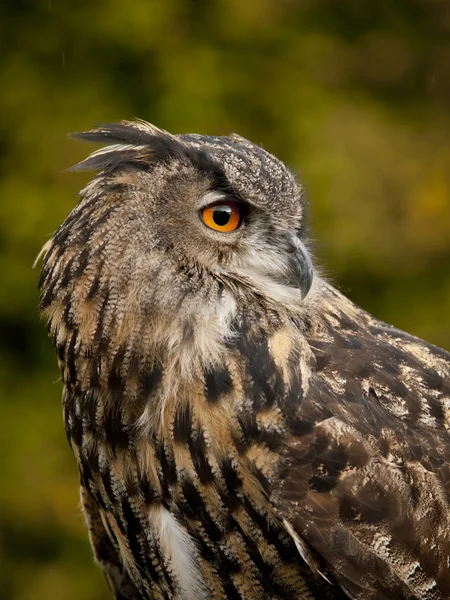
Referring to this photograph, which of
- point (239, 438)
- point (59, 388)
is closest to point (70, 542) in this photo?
point (59, 388)

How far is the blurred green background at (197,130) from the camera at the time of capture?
4430mm

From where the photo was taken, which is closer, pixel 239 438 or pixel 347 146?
pixel 239 438

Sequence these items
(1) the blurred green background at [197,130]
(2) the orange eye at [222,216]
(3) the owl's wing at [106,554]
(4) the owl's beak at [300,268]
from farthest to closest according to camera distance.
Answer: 1. (1) the blurred green background at [197,130]
2. (3) the owl's wing at [106,554]
3. (4) the owl's beak at [300,268]
4. (2) the orange eye at [222,216]

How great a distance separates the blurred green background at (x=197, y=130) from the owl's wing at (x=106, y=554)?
1786 mm

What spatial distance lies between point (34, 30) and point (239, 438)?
3406 millimetres

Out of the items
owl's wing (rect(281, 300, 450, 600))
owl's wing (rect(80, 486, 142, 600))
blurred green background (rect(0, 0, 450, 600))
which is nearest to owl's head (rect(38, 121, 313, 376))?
owl's wing (rect(281, 300, 450, 600))

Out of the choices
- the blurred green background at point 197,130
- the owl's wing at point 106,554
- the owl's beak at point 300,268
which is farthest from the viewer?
the blurred green background at point 197,130

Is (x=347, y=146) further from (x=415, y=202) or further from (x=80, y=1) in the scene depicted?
(x=80, y=1)

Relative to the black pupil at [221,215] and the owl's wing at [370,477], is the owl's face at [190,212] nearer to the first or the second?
the black pupil at [221,215]

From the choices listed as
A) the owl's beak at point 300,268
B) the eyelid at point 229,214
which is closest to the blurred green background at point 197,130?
the owl's beak at point 300,268

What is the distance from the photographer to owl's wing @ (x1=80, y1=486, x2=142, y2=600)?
254cm

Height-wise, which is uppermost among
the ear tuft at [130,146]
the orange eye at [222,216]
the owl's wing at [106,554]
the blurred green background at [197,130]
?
the blurred green background at [197,130]

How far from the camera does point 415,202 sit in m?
4.55

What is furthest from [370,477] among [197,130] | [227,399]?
[197,130]
